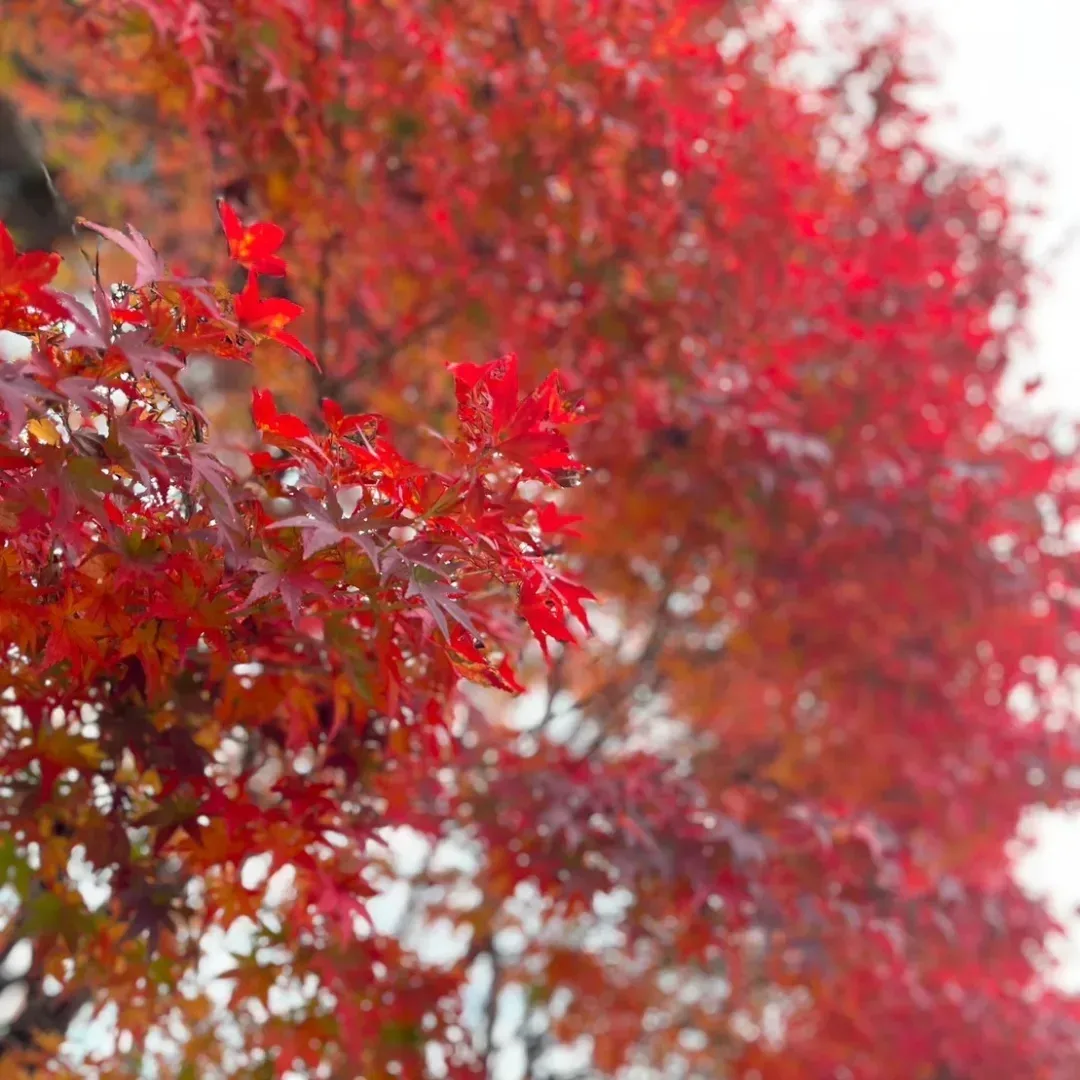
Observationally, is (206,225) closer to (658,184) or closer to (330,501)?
(658,184)

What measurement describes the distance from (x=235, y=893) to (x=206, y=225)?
14.4ft

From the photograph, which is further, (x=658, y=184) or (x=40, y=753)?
(x=658, y=184)

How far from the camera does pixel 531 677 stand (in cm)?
634

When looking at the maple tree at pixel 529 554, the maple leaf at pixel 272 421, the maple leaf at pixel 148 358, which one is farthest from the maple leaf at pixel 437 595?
the maple leaf at pixel 148 358

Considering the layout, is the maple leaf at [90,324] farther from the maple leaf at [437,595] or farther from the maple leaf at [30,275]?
the maple leaf at [437,595]

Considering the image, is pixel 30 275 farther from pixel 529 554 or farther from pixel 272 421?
pixel 529 554

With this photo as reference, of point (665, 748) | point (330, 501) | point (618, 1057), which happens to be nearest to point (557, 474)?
point (330, 501)

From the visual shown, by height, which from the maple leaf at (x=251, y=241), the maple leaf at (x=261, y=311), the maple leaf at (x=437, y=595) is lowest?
the maple leaf at (x=437, y=595)

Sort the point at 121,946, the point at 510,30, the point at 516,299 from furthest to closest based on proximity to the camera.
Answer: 1. the point at 516,299
2. the point at 510,30
3. the point at 121,946

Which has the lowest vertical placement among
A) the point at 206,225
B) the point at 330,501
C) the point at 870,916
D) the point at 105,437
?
the point at 105,437

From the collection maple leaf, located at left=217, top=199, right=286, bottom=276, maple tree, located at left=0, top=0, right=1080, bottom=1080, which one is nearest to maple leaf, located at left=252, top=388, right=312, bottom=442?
maple tree, located at left=0, top=0, right=1080, bottom=1080

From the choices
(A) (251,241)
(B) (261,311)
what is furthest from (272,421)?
(A) (251,241)

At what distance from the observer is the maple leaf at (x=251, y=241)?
1.54 metres

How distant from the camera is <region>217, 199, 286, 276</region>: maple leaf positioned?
1537mm
